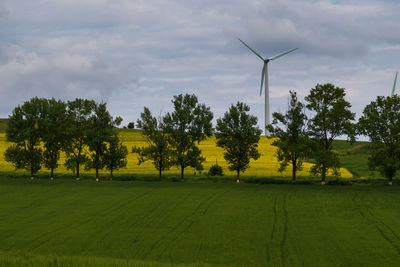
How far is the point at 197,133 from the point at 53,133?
21.6 metres

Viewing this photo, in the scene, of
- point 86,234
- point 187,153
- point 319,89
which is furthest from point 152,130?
point 86,234

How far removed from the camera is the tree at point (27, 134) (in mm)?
68188

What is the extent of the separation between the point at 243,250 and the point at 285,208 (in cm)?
1563

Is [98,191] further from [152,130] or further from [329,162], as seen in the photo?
[329,162]

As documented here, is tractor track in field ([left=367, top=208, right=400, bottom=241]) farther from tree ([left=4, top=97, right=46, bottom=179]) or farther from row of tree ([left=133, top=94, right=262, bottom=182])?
tree ([left=4, top=97, right=46, bottom=179])

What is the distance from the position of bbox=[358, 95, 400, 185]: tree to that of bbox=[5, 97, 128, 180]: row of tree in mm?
33140

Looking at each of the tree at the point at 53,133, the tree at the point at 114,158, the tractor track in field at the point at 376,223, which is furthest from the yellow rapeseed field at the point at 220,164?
the tractor track in field at the point at 376,223

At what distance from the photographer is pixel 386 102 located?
60.0 metres

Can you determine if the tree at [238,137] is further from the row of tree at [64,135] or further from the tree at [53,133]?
the tree at [53,133]

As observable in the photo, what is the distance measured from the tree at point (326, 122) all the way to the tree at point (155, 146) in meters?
20.0

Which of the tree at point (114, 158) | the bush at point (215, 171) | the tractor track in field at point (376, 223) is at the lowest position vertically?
the tractor track in field at point (376, 223)

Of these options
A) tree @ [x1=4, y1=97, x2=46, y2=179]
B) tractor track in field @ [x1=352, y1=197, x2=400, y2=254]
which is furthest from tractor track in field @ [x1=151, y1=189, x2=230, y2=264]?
tree @ [x1=4, y1=97, x2=46, y2=179]

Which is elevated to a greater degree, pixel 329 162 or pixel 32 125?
pixel 32 125

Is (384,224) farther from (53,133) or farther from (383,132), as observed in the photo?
(53,133)
